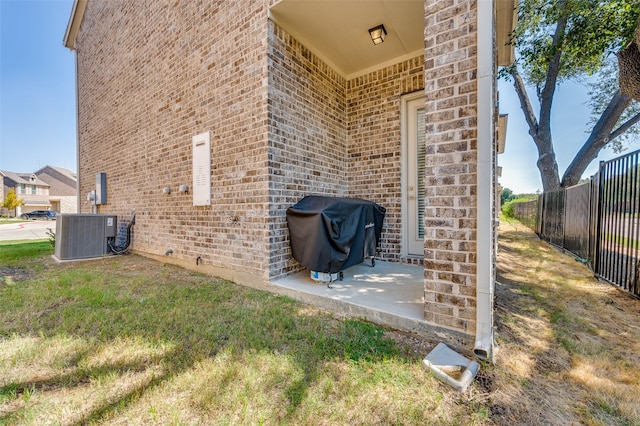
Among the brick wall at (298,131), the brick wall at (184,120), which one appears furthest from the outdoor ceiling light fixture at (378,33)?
the brick wall at (184,120)

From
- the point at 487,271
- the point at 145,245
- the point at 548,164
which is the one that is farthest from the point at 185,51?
the point at 548,164

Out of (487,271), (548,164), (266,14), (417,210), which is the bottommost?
(487,271)

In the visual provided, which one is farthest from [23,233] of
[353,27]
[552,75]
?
[552,75]

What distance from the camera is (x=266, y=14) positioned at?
3.40 metres

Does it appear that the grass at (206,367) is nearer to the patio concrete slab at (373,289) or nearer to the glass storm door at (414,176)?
the patio concrete slab at (373,289)

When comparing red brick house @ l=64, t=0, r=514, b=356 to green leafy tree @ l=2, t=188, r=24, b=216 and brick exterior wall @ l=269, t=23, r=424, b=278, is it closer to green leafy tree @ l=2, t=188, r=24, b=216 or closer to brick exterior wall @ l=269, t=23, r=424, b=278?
brick exterior wall @ l=269, t=23, r=424, b=278

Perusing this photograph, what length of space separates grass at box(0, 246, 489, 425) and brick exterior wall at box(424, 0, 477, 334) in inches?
22.3

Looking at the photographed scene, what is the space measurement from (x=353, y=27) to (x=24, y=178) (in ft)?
172

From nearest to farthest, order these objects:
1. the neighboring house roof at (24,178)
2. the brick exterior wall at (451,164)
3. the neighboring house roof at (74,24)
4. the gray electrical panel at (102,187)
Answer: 1. the brick exterior wall at (451,164)
2. the gray electrical panel at (102,187)
3. the neighboring house roof at (74,24)
4. the neighboring house roof at (24,178)

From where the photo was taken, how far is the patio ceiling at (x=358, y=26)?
3.27 m

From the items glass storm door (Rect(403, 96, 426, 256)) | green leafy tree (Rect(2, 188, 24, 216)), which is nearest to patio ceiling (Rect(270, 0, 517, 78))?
glass storm door (Rect(403, 96, 426, 256))

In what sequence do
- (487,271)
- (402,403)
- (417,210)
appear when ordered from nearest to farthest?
(402,403)
(487,271)
(417,210)

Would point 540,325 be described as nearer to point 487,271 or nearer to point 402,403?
point 487,271

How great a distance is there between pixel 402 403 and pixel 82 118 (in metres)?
11.1
